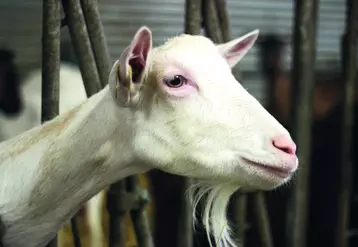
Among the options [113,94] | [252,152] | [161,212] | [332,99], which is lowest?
[161,212]

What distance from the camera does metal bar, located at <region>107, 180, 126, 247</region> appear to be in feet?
6.29

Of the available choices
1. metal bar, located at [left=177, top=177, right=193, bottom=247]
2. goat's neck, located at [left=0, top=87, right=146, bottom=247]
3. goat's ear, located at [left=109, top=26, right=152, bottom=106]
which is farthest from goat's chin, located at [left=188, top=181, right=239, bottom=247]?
metal bar, located at [left=177, top=177, right=193, bottom=247]

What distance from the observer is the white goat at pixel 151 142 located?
138 cm

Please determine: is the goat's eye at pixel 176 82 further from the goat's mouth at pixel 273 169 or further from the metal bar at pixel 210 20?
the metal bar at pixel 210 20

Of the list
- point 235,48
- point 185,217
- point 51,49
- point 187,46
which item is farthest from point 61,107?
point 187,46

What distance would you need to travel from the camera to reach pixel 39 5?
4109 mm

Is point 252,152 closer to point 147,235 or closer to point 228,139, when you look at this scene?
point 228,139

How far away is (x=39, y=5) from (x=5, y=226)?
2.73 metres

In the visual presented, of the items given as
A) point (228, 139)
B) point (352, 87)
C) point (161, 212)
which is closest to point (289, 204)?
point (352, 87)

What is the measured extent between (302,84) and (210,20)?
1.13ft

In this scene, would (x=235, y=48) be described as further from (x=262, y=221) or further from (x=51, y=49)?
(x=262, y=221)

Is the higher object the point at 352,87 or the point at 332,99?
the point at 352,87

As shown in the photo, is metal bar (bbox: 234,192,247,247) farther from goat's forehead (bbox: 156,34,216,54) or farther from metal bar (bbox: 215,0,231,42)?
goat's forehead (bbox: 156,34,216,54)

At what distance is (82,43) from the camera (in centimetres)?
182
